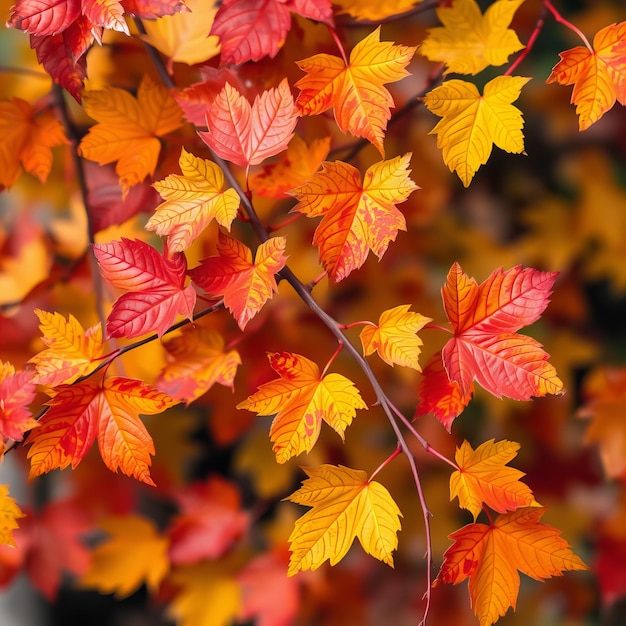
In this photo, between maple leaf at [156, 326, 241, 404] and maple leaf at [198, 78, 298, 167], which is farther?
maple leaf at [156, 326, 241, 404]

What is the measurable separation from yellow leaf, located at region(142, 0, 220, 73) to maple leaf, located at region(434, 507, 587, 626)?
0.53 meters

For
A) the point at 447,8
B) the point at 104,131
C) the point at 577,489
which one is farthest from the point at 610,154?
the point at 104,131

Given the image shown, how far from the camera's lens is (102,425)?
1.78ft

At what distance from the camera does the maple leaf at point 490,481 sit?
512 mm

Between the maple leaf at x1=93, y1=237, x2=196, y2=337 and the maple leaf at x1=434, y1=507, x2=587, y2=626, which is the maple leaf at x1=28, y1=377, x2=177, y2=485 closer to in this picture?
the maple leaf at x1=93, y1=237, x2=196, y2=337

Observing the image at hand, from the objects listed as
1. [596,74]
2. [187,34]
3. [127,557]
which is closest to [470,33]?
[596,74]

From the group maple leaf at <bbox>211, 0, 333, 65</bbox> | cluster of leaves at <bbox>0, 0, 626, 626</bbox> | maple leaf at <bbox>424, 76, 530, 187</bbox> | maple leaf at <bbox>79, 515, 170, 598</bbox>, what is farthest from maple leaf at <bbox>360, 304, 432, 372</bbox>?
maple leaf at <bbox>79, 515, 170, 598</bbox>

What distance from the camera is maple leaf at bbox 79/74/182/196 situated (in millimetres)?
652

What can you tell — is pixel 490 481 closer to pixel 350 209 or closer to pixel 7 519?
pixel 350 209

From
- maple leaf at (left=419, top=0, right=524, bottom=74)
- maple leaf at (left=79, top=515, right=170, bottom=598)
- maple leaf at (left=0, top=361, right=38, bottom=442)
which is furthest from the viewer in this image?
maple leaf at (left=79, top=515, right=170, bottom=598)

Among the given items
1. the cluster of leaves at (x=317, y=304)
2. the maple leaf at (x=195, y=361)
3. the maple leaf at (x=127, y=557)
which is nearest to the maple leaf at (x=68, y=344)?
the cluster of leaves at (x=317, y=304)

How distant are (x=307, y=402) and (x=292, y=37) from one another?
0.38 meters

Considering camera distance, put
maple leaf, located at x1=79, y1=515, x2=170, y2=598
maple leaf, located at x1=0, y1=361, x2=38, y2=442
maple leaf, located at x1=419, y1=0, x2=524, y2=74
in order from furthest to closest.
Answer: maple leaf, located at x1=79, y1=515, x2=170, y2=598 < maple leaf, located at x1=419, y1=0, x2=524, y2=74 < maple leaf, located at x1=0, y1=361, x2=38, y2=442

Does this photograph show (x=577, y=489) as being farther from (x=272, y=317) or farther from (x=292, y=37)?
(x=292, y=37)
